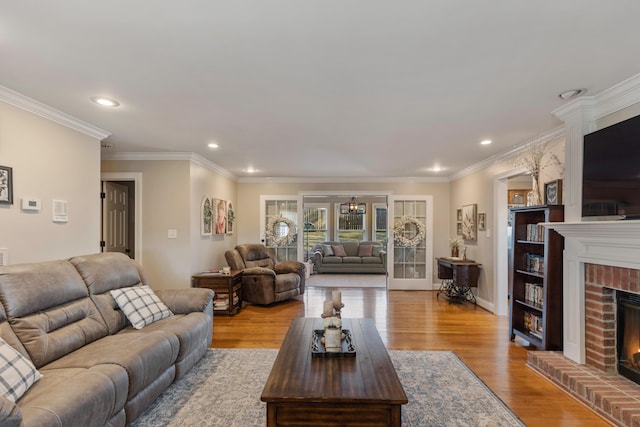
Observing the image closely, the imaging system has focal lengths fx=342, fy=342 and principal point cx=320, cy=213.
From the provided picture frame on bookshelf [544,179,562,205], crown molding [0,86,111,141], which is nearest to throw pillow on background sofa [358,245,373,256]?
picture frame on bookshelf [544,179,562,205]

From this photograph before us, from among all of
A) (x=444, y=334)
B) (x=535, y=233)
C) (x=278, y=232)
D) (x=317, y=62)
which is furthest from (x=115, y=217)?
(x=535, y=233)

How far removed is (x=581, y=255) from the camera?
2.97m

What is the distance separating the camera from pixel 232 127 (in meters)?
3.63

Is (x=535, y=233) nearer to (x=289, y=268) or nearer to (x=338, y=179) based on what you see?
(x=289, y=268)

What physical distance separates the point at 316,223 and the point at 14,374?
9765mm

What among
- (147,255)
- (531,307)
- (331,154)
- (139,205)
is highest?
(331,154)

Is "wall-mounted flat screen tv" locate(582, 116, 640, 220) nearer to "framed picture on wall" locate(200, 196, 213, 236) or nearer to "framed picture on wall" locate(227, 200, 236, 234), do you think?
"framed picture on wall" locate(200, 196, 213, 236)

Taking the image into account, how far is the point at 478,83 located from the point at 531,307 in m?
2.62

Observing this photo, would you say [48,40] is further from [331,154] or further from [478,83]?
[331,154]

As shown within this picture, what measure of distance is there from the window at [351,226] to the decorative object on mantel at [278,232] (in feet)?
A: 13.8

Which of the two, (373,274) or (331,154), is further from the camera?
(373,274)

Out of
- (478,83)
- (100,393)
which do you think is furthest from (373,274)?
(100,393)

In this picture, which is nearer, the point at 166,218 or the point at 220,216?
the point at 166,218

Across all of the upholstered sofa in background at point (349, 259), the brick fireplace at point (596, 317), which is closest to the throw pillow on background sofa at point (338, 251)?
the upholstered sofa in background at point (349, 259)
